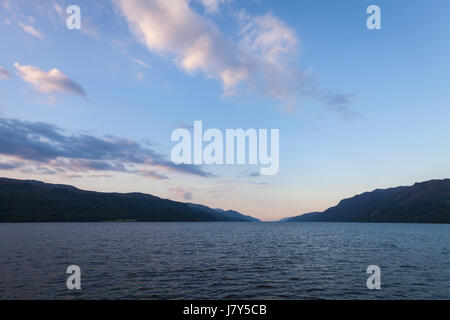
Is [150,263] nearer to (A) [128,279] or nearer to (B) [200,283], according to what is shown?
(A) [128,279]

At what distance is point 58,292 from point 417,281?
186 feet

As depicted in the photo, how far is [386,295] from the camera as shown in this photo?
34312mm

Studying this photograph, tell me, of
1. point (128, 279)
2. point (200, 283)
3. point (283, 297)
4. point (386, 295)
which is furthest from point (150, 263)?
point (386, 295)
